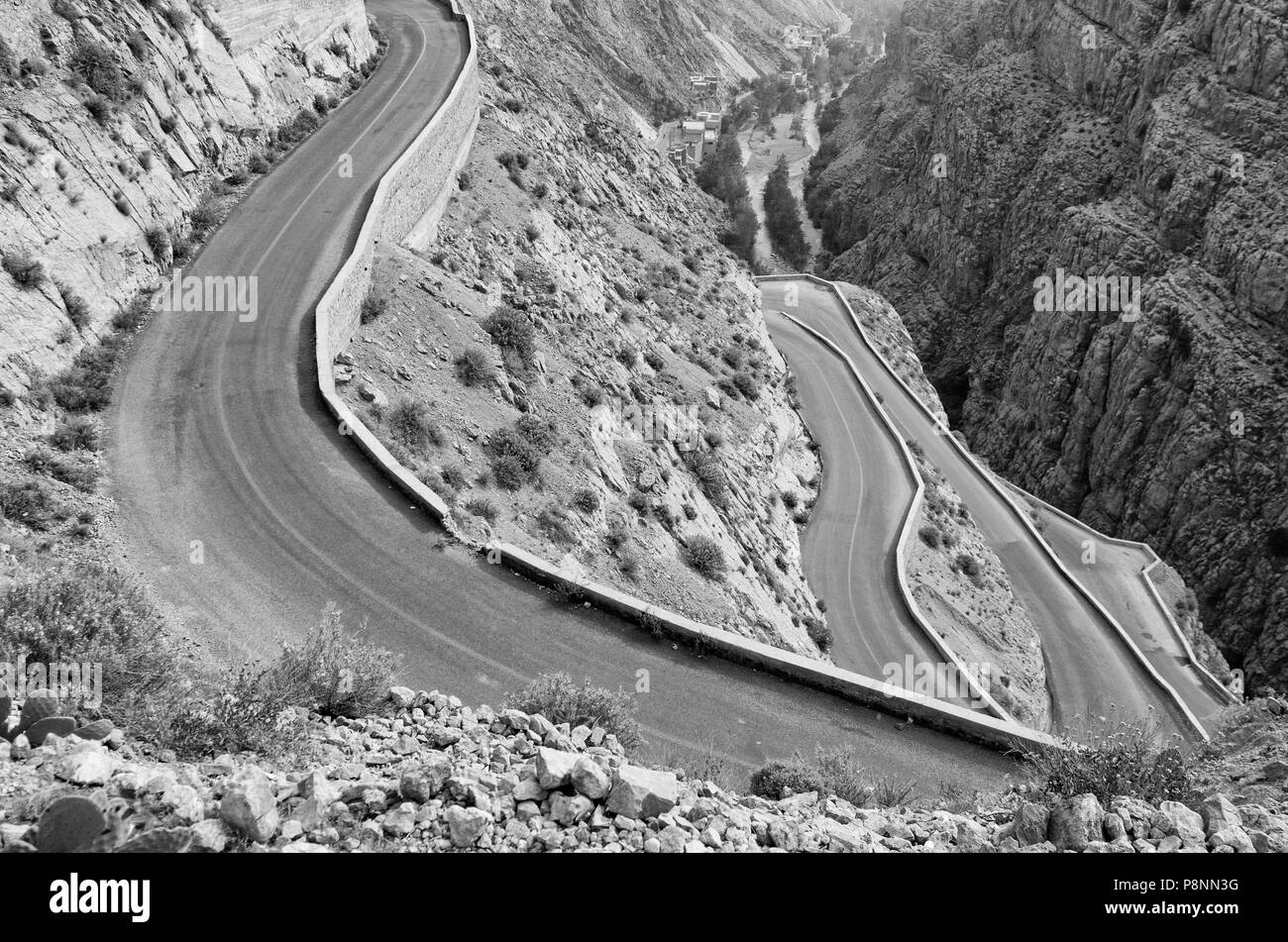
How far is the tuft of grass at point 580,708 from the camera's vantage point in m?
10.2

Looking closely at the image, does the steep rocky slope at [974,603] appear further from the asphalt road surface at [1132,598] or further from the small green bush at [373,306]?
the small green bush at [373,306]

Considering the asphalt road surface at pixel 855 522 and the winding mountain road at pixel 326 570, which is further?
the asphalt road surface at pixel 855 522

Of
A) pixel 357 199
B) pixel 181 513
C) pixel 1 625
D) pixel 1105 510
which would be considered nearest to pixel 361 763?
pixel 1 625

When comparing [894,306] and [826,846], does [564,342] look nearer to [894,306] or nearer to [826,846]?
[826,846]

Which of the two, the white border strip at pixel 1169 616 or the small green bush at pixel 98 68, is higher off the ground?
the small green bush at pixel 98 68

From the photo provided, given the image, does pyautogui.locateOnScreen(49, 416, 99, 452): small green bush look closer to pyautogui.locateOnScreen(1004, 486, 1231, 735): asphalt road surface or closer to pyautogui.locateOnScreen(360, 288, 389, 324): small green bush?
pyautogui.locateOnScreen(360, 288, 389, 324): small green bush

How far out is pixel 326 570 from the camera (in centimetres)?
1390

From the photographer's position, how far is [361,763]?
8117 mm

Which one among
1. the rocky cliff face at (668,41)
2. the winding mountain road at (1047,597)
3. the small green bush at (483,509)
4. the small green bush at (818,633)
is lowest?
the winding mountain road at (1047,597)

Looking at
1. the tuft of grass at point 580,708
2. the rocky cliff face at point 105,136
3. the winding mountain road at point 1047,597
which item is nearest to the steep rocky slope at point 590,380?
the rocky cliff face at point 105,136

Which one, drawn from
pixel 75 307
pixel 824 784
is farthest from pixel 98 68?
pixel 824 784

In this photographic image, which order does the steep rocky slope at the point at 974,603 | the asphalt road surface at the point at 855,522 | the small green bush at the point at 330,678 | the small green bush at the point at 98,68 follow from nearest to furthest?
the small green bush at the point at 330,678 < the small green bush at the point at 98,68 < the asphalt road surface at the point at 855,522 < the steep rocky slope at the point at 974,603

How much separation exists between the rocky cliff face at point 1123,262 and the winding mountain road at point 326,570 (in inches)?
1844

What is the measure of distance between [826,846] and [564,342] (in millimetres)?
20351
